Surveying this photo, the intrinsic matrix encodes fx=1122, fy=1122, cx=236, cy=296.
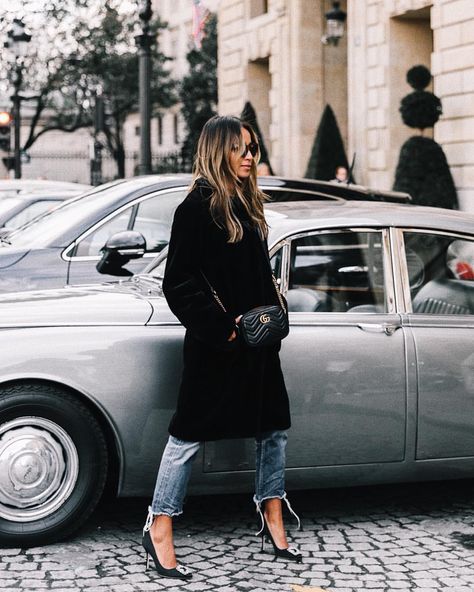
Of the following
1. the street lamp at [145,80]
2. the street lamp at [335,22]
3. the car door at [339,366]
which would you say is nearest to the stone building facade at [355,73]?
the street lamp at [335,22]

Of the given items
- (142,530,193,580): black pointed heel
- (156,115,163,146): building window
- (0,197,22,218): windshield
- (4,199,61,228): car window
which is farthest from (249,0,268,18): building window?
(156,115,163,146): building window

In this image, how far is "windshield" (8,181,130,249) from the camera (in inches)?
341

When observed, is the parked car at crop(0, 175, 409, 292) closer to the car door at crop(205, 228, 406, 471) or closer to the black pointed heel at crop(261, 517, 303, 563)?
the car door at crop(205, 228, 406, 471)

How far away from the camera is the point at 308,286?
552 centimetres

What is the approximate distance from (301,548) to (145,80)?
43.8ft

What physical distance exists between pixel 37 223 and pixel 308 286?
4120 millimetres

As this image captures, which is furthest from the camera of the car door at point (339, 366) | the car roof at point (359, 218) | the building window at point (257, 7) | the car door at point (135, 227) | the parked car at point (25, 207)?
the building window at point (257, 7)

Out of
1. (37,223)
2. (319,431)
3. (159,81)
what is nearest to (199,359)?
(319,431)

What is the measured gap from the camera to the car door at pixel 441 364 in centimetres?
533

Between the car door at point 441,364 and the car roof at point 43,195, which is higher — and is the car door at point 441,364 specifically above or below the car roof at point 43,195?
below

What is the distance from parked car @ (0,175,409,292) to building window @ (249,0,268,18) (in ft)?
73.3

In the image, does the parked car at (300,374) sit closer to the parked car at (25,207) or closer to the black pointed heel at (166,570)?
the black pointed heel at (166,570)

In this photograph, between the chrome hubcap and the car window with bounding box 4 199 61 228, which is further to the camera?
the car window with bounding box 4 199 61 228

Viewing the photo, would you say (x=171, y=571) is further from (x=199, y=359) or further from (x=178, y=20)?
(x=178, y=20)
